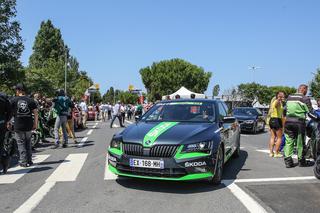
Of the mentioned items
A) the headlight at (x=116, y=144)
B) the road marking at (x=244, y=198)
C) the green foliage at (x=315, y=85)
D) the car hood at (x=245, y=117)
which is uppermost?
the green foliage at (x=315, y=85)

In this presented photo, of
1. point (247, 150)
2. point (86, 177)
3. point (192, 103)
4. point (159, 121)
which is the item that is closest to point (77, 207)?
point (86, 177)

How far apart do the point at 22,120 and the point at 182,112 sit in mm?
3538

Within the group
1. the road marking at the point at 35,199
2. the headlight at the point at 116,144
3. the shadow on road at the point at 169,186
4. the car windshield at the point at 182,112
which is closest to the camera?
the road marking at the point at 35,199

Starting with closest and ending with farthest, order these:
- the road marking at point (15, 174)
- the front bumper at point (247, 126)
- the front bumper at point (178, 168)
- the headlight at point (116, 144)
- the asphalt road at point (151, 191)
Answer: the asphalt road at point (151, 191) → the front bumper at point (178, 168) → the headlight at point (116, 144) → the road marking at point (15, 174) → the front bumper at point (247, 126)

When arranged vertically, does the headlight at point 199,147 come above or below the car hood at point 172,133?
below

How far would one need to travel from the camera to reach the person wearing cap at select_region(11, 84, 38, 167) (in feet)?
26.0

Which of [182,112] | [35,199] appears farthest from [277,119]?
[35,199]

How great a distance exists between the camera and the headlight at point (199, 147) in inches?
225

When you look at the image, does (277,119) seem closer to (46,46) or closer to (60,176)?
(60,176)

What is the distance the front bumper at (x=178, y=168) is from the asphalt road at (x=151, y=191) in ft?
0.95

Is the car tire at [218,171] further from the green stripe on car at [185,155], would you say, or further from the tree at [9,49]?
the tree at [9,49]

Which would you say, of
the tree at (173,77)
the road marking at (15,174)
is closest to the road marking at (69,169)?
the road marking at (15,174)

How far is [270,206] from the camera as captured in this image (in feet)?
16.8

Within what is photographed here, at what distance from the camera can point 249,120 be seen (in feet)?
58.3
